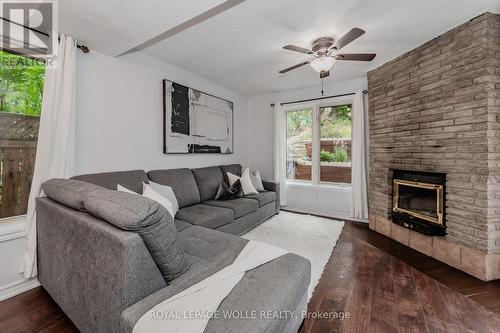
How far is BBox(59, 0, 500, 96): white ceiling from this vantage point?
1.75 m

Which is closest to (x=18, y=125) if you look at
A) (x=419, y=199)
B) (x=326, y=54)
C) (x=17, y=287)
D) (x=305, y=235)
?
(x=17, y=287)

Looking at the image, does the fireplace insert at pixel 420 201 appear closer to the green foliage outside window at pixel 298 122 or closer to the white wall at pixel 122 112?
the green foliage outside window at pixel 298 122

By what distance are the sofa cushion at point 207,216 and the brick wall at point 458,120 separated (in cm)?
246

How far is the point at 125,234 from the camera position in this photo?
1031 millimetres

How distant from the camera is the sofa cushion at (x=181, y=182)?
2867mm

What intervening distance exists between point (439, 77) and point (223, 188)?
311 cm

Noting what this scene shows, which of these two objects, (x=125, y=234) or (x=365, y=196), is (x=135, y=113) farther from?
(x=365, y=196)

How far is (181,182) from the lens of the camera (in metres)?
3.06

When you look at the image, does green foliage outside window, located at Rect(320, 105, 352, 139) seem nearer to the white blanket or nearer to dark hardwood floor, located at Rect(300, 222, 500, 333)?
dark hardwood floor, located at Rect(300, 222, 500, 333)

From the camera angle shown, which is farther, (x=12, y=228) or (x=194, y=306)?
(x=12, y=228)

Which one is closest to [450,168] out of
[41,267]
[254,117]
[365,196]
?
[365,196]

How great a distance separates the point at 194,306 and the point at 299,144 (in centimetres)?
409
